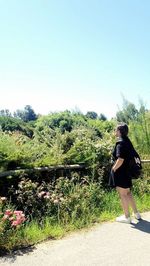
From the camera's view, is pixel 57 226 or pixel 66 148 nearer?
pixel 57 226

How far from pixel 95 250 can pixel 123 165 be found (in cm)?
183

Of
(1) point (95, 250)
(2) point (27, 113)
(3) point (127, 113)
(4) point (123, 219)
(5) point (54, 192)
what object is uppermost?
(2) point (27, 113)

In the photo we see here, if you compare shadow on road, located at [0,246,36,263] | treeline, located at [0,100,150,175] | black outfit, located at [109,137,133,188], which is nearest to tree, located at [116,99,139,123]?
treeline, located at [0,100,150,175]

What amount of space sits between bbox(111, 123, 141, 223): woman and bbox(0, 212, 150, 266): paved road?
524 millimetres

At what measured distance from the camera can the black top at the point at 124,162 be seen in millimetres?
6605

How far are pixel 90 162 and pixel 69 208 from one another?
1985mm

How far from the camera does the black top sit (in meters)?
6.61

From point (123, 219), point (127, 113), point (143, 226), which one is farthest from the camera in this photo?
point (127, 113)

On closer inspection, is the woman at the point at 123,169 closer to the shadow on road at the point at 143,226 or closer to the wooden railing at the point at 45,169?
the shadow on road at the point at 143,226

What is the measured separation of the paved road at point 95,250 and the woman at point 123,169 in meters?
0.52

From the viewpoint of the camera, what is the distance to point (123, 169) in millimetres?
6727

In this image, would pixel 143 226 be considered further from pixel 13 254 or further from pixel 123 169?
pixel 13 254

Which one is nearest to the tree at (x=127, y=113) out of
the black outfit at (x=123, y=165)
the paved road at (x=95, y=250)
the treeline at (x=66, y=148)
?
the treeline at (x=66, y=148)

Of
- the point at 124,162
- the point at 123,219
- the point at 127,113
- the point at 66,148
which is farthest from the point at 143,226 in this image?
the point at 127,113
